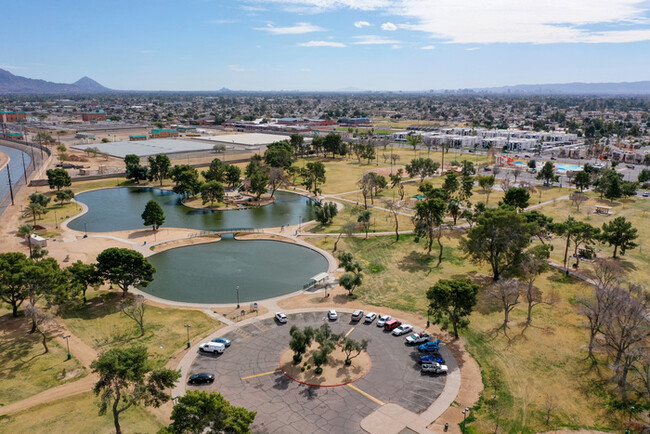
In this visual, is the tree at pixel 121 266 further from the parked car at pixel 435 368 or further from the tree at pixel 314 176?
the tree at pixel 314 176

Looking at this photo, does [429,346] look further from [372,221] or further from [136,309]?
[372,221]

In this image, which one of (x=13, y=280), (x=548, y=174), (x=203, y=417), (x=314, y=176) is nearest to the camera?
(x=203, y=417)

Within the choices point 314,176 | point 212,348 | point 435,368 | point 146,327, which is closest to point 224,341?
point 212,348

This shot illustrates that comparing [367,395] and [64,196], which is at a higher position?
[64,196]

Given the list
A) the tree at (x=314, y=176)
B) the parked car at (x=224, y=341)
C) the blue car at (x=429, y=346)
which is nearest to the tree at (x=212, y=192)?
the tree at (x=314, y=176)

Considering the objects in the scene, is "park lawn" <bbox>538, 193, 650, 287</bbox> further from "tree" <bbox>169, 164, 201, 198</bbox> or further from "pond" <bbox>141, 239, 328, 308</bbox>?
"tree" <bbox>169, 164, 201, 198</bbox>

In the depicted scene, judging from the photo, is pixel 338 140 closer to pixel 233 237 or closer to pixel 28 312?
pixel 233 237

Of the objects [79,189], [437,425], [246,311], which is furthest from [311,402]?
[79,189]
